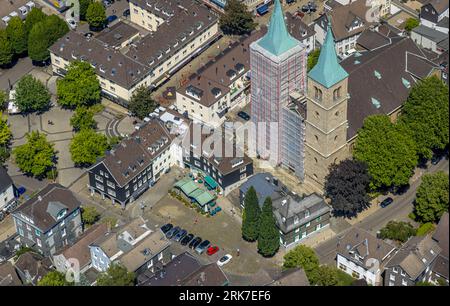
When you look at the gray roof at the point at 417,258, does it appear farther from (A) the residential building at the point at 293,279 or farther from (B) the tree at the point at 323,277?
(A) the residential building at the point at 293,279

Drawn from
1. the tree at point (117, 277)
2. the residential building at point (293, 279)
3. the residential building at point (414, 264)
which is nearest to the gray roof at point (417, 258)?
the residential building at point (414, 264)

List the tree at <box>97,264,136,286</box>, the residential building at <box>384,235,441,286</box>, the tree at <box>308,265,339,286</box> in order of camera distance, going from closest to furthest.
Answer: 1. the tree at <box>97,264,136,286</box>
2. the residential building at <box>384,235,441,286</box>
3. the tree at <box>308,265,339,286</box>

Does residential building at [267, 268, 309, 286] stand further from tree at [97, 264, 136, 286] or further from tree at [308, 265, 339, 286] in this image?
tree at [97, 264, 136, 286]

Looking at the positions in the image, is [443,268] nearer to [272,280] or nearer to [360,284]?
[360,284]

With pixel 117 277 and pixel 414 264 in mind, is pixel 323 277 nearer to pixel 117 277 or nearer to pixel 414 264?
pixel 414 264

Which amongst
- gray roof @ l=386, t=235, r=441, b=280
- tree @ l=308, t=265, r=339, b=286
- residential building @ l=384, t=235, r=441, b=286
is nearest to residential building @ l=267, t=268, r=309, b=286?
tree @ l=308, t=265, r=339, b=286
